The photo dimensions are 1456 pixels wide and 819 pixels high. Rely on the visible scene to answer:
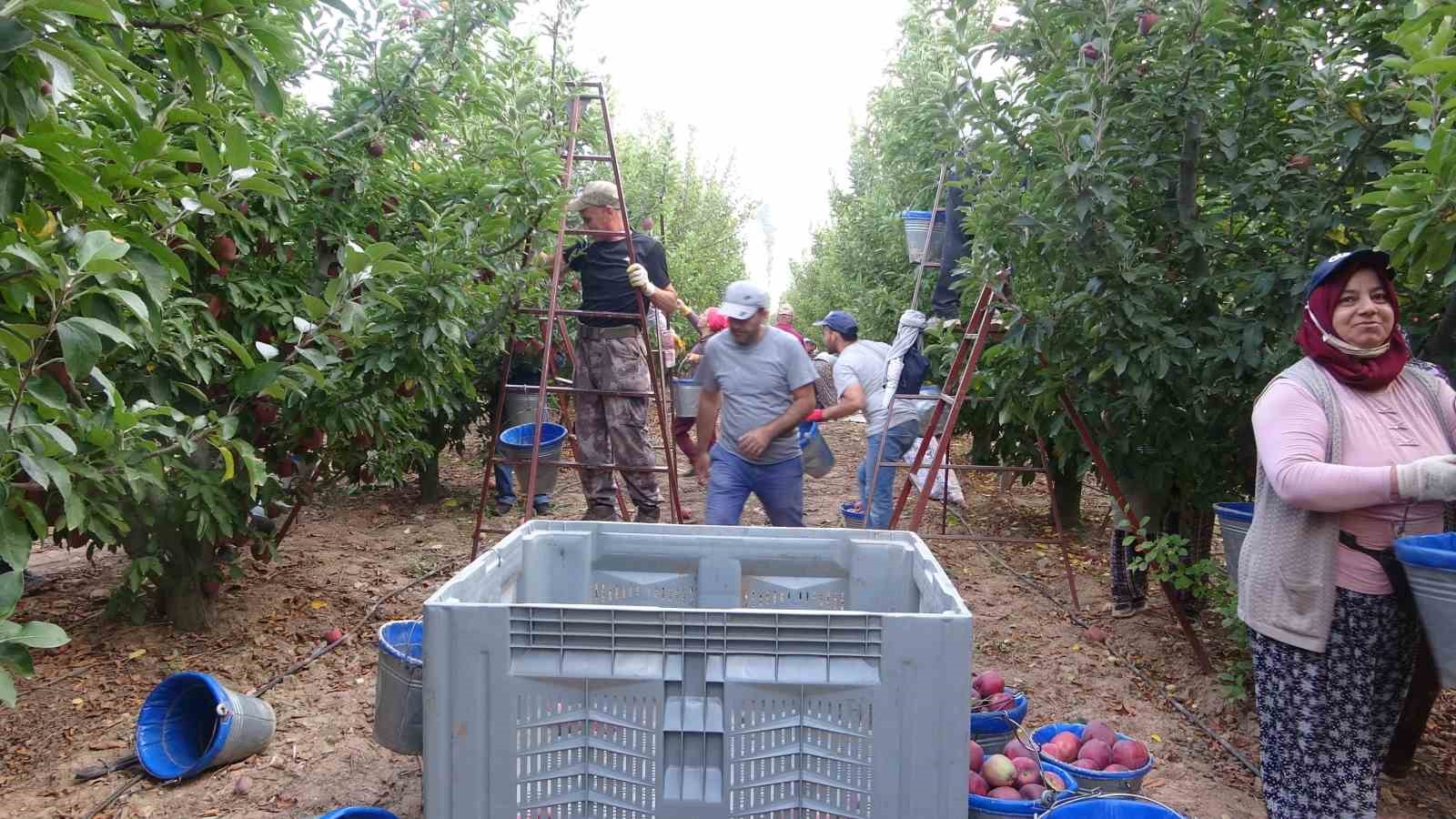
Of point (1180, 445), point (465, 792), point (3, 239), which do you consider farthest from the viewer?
point (1180, 445)

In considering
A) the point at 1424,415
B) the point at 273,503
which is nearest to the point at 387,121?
the point at 273,503

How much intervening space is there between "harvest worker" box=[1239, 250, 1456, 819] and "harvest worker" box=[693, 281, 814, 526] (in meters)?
2.45

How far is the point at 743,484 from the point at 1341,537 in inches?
110

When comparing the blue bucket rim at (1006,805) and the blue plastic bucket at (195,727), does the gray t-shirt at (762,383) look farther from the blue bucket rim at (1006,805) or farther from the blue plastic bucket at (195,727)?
the blue bucket rim at (1006,805)

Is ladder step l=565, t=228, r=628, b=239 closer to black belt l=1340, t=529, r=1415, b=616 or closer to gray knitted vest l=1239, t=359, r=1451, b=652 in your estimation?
gray knitted vest l=1239, t=359, r=1451, b=652

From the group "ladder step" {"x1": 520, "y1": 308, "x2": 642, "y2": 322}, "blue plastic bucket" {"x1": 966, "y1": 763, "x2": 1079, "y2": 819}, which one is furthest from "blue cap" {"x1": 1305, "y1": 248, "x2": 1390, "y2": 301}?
"ladder step" {"x1": 520, "y1": 308, "x2": 642, "y2": 322}

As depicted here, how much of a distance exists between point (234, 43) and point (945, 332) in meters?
5.74

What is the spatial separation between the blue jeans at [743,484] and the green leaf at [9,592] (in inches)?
136

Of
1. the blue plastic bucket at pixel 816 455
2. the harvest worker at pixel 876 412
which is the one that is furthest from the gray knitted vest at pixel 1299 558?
the blue plastic bucket at pixel 816 455

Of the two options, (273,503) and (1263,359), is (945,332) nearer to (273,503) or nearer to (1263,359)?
(1263,359)

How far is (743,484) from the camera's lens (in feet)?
16.6

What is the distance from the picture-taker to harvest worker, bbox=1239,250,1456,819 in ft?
8.80

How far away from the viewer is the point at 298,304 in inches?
191

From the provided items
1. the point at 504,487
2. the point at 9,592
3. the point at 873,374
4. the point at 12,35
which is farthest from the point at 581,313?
the point at 12,35
